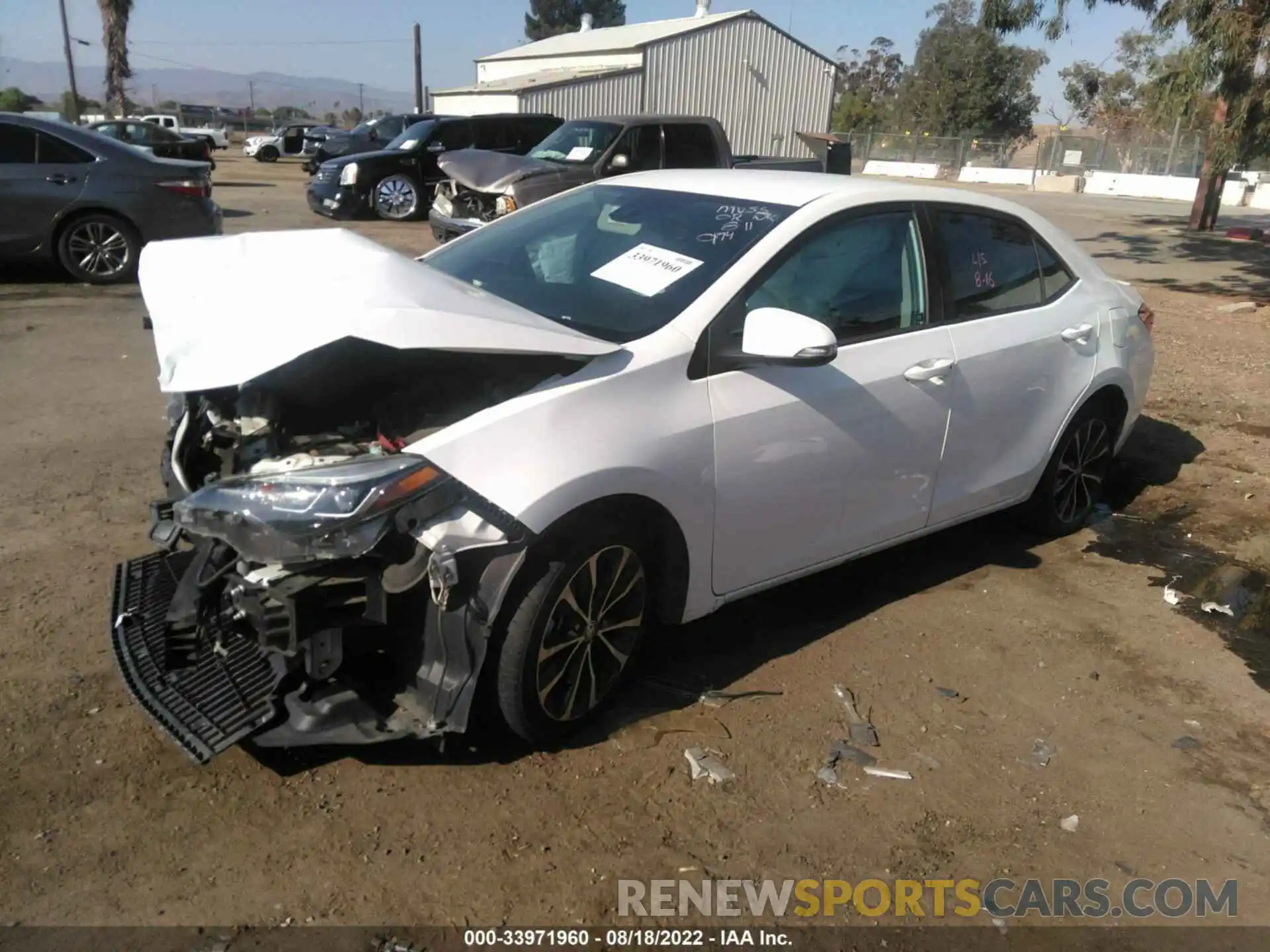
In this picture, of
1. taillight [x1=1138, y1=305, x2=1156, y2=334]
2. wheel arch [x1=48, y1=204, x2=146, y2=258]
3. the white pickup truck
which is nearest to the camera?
taillight [x1=1138, y1=305, x2=1156, y2=334]

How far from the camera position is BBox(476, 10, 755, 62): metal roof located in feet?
111

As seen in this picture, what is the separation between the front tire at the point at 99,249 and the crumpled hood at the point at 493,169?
3281 mm

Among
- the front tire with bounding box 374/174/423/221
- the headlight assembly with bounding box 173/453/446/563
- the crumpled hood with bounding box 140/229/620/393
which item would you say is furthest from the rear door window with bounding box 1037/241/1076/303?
the front tire with bounding box 374/174/423/221

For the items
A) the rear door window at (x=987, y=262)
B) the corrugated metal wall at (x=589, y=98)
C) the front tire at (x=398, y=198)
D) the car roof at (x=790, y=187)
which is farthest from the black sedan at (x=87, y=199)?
the corrugated metal wall at (x=589, y=98)

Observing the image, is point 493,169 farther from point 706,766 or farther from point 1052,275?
point 706,766

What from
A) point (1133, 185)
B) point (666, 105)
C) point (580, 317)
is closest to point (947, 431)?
point (580, 317)

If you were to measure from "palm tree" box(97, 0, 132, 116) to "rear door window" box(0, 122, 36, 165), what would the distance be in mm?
47855

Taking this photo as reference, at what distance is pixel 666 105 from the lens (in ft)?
111

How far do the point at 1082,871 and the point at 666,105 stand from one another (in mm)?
33629

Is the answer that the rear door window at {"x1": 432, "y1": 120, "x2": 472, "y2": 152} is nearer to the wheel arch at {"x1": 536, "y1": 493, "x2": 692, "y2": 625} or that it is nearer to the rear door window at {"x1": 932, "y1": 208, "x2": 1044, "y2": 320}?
the rear door window at {"x1": 932, "y1": 208, "x2": 1044, "y2": 320}

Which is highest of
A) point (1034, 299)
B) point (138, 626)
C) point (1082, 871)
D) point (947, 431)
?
point (1034, 299)

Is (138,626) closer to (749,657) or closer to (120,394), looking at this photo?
(749,657)

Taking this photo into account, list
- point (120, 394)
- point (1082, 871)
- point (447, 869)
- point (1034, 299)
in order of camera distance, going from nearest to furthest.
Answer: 1. point (447, 869)
2. point (1082, 871)
3. point (1034, 299)
4. point (120, 394)

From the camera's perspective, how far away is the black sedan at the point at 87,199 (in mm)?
9789
